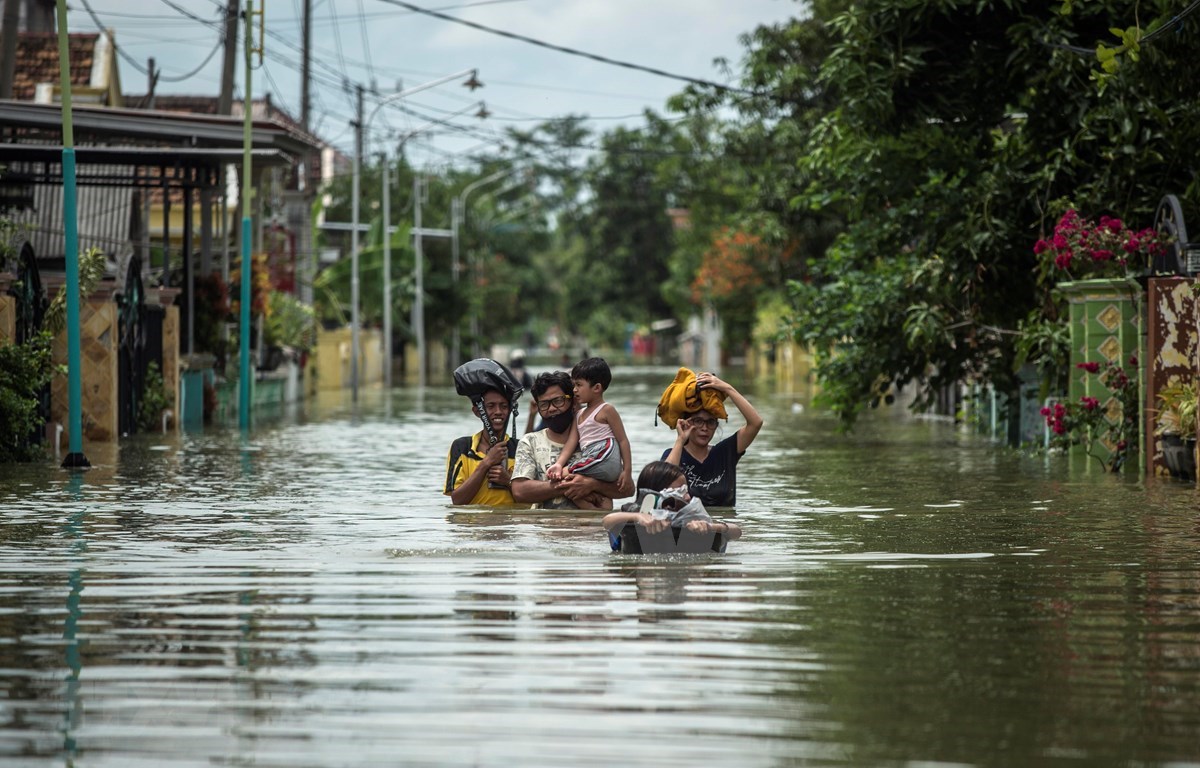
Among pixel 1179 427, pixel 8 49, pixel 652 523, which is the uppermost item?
pixel 8 49

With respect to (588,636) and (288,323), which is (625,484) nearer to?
(588,636)

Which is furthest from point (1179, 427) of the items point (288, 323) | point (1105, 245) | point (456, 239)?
point (456, 239)

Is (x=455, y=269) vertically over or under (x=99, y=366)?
over

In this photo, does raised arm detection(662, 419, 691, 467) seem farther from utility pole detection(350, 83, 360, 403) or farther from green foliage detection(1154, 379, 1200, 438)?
utility pole detection(350, 83, 360, 403)

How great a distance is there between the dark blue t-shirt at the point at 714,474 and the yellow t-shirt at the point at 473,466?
1.50 m

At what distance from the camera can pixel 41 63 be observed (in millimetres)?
46250

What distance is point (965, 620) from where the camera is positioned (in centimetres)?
913

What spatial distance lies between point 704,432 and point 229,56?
28.1 metres

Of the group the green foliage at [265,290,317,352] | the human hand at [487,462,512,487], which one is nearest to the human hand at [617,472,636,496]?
the human hand at [487,462,512,487]

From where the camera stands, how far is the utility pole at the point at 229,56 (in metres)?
39.0

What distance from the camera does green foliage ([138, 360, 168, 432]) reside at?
3025 cm

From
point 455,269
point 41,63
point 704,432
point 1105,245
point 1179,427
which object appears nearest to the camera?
point 704,432

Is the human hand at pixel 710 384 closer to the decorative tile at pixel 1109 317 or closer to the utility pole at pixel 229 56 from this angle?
the decorative tile at pixel 1109 317

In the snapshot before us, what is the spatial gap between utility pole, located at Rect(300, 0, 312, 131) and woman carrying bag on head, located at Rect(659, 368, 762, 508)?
128 ft
